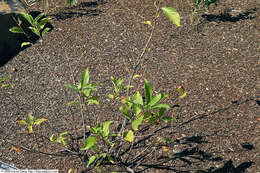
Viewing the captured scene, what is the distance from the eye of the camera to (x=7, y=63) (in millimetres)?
3619

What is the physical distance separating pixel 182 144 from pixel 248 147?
1.93 ft

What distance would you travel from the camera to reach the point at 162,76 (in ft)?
11.3

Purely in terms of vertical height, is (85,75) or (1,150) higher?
(85,75)

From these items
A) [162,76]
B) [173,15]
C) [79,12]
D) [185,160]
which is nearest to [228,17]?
[162,76]

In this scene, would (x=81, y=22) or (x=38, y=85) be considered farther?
(x=81, y=22)

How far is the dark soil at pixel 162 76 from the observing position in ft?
8.68

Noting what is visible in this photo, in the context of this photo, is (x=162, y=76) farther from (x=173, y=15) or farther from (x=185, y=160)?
(x=173, y=15)

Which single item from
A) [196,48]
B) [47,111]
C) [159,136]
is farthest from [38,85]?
[196,48]

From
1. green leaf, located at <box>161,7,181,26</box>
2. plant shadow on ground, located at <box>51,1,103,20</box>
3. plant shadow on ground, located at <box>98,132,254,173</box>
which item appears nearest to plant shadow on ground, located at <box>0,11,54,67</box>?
plant shadow on ground, located at <box>51,1,103,20</box>

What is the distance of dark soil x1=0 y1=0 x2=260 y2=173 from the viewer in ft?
8.68

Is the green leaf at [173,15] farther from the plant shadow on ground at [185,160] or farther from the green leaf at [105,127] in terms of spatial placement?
the plant shadow on ground at [185,160]

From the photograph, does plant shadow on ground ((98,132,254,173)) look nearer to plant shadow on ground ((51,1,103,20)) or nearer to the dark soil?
the dark soil

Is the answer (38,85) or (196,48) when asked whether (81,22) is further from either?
(196,48)

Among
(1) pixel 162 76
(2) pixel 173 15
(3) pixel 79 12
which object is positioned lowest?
(1) pixel 162 76
